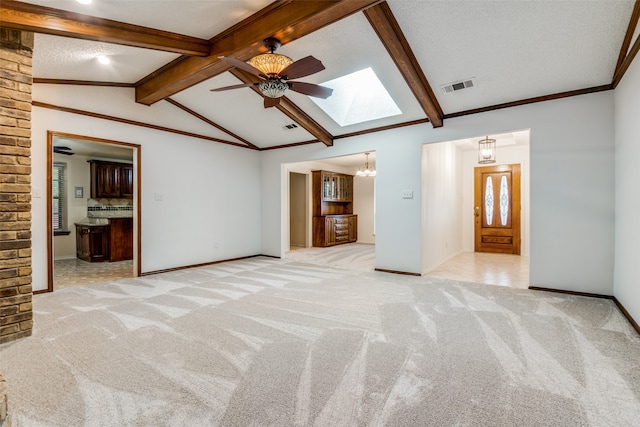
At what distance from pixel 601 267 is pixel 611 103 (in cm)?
194

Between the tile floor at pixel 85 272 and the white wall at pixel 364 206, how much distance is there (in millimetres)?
6623

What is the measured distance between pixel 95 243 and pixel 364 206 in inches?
287

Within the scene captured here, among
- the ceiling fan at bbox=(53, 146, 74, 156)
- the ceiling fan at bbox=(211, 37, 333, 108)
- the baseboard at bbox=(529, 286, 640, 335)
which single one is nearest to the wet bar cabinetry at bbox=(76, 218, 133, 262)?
the ceiling fan at bbox=(53, 146, 74, 156)

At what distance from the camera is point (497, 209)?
758 centimetres

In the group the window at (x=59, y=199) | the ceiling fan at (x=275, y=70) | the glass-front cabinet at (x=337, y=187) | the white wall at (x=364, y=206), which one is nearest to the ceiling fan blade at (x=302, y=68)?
the ceiling fan at (x=275, y=70)

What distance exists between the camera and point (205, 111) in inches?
215

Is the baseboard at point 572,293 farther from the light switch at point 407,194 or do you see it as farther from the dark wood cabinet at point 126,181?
the dark wood cabinet at point 126,181

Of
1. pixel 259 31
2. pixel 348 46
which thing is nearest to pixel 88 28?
pixel 259 31

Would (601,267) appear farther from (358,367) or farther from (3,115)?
(3,115)

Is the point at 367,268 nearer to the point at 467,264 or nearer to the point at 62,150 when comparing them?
the point at 467,264

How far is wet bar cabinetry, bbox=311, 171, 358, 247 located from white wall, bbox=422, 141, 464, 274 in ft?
11.0

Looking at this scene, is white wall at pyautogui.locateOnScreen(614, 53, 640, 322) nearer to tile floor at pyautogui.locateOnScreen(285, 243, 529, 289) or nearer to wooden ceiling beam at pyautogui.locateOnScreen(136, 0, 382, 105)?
tile floor at pyautogui.locateOnScreen(285, 243, 529, 289)

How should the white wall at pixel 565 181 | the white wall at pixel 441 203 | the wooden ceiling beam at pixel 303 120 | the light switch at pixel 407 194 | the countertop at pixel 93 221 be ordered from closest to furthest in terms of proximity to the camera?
1. the white wall at pixel 565 181
2. the wooden ceiling beam at pixel 303 120
3. the light switch at pixel 407 194
4. the white wall at pixel 441 203
5. the countertop at pixel 93 221

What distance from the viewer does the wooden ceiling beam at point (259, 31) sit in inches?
102
